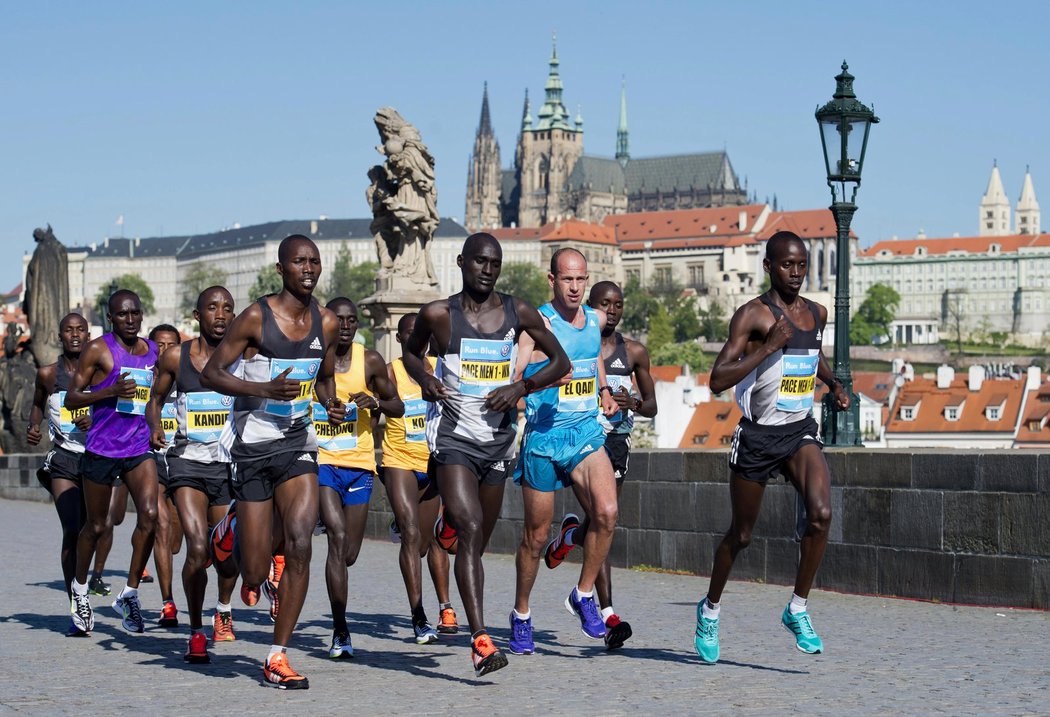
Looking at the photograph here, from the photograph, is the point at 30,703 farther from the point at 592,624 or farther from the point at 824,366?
the point at 824,366

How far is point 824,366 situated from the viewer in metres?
8.89

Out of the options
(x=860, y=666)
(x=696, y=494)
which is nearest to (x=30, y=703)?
(x=860, y=666)

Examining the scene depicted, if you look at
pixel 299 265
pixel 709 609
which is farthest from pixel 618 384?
pixel 299 265

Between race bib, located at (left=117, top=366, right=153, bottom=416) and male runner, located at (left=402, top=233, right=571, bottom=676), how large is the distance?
90.9 inches

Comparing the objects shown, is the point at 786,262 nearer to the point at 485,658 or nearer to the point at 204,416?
the point at 485,658

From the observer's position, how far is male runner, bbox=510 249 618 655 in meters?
8.83

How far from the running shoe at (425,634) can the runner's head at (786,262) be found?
2.52 metres

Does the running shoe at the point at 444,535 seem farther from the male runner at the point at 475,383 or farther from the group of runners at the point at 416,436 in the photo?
the male runner at the point at 475,383

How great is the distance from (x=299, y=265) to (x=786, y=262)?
2117 millimetres

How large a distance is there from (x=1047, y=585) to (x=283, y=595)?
4.78 metres

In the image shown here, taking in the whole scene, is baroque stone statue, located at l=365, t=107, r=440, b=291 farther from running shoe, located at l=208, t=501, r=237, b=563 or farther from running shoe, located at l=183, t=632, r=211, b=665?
running shoe, located at l=183, t=632, r=211, b=665

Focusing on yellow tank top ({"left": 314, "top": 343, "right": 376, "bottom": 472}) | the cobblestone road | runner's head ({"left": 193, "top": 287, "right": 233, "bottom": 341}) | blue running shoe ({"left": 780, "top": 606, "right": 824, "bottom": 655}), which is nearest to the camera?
the cobblestone road

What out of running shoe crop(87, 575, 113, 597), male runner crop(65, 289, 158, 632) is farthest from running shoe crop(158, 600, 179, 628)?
running shoe crop(87, 575, 113, 597)

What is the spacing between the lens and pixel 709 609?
28.0 ft
